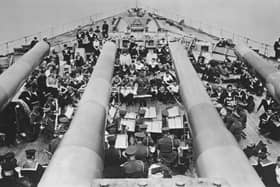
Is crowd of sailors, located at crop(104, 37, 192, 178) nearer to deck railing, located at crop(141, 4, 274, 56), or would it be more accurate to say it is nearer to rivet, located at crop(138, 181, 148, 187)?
rivet, located at crop(138, 181, 148, 187)

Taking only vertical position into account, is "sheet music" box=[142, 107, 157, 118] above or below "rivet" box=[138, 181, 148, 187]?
above

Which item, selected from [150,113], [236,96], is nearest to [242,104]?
[236,96]

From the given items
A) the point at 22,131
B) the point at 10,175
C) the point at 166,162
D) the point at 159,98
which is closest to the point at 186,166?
the point at 166,162

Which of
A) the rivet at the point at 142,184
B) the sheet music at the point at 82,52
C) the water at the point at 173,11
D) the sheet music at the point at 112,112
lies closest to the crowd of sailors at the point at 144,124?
the sheet music at the point at 112,112

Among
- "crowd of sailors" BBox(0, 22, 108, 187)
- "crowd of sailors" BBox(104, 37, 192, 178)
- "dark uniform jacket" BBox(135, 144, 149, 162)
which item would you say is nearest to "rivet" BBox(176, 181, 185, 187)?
"crowd of sailors" BBox(104, 37, 192, 178)

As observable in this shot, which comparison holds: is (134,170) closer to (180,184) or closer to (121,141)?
(121,141)

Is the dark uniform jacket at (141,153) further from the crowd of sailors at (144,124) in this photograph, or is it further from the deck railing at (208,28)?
the deck railing at (208,28)
